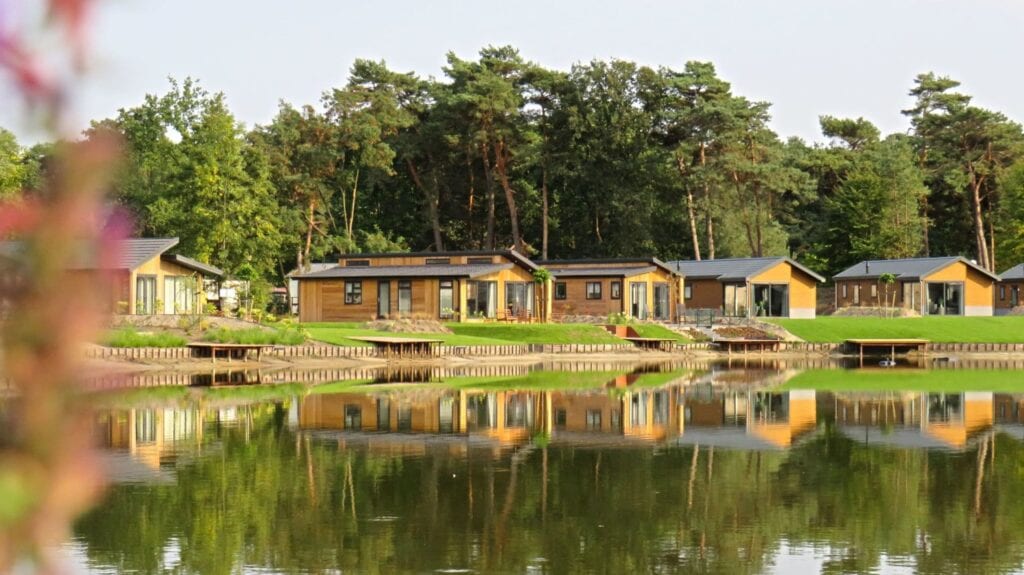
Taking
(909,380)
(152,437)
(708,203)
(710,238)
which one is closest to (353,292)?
(708,203)

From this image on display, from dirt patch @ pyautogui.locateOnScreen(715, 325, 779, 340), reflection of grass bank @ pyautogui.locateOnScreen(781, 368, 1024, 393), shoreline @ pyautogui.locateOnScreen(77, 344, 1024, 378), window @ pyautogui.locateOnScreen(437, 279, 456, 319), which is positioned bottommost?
reflection of grass bank @ pyautogui.locateOnScreen(781, 368, 1024, 393)

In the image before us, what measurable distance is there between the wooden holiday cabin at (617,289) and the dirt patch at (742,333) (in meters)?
5.49

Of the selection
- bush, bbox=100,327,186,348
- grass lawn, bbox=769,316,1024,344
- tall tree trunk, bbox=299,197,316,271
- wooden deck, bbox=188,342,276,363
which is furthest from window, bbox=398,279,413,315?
tall tree trunk, bbox=299,197,316,271

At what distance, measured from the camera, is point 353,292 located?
67.4 metres

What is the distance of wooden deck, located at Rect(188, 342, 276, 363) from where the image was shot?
48.7 meters

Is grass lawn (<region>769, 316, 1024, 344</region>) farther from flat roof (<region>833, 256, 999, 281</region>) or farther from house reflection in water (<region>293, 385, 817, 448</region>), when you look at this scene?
house reflection in water (<region>293, 385, 817, 448</region>)

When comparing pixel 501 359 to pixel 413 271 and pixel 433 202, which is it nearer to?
pixel 413 271

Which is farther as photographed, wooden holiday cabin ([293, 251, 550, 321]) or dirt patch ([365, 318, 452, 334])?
wooden holiday cabin ([293, 251, 550, 321])

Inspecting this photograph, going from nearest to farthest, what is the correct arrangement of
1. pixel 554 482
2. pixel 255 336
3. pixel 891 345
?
pixel 554 482
pixel 255 336
pixel 891 345

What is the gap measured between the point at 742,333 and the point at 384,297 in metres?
18.4

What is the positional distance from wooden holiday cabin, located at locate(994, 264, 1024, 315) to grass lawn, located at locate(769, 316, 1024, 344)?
17350 mm

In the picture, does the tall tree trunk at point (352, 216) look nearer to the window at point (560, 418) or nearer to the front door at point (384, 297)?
the front door at point (384, 297)

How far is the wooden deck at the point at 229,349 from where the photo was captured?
4869 centimetres

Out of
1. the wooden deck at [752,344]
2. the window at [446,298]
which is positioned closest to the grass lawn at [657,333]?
the wooden deck at [752,344]
